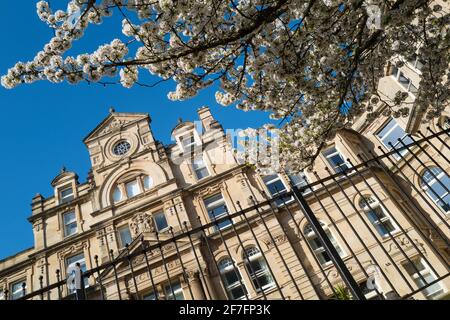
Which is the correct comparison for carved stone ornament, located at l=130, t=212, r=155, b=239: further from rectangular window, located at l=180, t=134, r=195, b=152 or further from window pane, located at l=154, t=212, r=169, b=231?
rectangular window, located at l=180, t=134, r=195, b=152

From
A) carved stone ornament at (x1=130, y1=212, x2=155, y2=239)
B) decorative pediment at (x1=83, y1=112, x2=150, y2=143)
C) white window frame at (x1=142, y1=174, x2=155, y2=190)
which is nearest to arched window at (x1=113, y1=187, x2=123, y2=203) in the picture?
white window frame at (x1=142, y1=174, x2=155, y2=190)

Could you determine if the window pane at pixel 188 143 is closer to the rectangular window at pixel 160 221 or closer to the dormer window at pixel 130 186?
the dormer window at pixel 130 186

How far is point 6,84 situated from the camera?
5.39m

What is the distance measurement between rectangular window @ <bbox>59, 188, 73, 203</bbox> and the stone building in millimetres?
69

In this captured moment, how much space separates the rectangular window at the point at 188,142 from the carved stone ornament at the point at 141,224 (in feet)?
18.7

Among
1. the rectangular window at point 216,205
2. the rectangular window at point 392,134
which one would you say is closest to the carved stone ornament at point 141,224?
the rectangular window at point 216,205

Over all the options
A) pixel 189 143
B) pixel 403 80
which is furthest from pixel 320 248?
pixel 189 143

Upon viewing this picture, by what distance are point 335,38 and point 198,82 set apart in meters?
3.00

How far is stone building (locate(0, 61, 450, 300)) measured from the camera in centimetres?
1505

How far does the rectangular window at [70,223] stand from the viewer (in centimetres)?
1980

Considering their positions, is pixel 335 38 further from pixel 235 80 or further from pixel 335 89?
pixel 235 80

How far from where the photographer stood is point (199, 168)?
20.7 metres

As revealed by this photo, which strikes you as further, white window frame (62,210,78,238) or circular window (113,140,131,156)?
circular window (113,140,131,156)

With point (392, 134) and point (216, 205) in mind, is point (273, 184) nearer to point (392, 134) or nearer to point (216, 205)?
point (216, 205)
